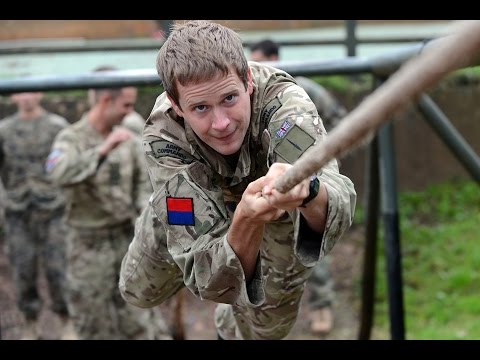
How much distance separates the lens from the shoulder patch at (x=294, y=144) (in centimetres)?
240

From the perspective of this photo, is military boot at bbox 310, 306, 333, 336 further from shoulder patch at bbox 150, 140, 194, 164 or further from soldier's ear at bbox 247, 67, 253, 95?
soldier's ear at bbox 247, 67, 253, 95

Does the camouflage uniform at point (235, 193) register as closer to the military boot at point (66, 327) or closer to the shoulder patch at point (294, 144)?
the shoulder patch at point (294, 144)

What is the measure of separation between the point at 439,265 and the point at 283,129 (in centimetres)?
412

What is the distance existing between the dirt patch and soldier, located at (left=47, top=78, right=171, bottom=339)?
1.81 ft

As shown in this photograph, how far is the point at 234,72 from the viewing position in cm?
237

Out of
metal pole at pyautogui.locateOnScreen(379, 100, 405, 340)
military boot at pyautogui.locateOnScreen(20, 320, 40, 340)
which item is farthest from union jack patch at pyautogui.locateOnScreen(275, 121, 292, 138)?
military boot at pyautogui.locateOnScreen(20, 320, 40, 340)

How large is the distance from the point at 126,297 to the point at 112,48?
4853 millimetres

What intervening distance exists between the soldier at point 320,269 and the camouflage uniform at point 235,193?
9.20 feet

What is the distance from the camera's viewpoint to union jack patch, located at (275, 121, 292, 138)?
245 centimetres

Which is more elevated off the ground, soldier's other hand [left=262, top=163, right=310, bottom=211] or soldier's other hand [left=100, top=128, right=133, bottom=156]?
soldier's other hand [left=100, top=128, right=133, bottom=156]

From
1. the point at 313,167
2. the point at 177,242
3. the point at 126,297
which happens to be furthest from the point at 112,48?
the point at 313,167

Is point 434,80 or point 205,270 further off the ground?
point 434,80
